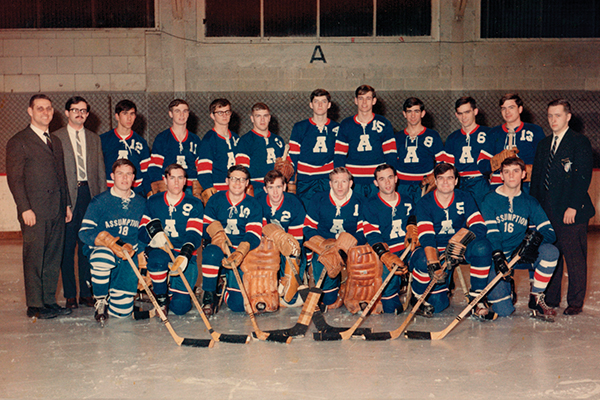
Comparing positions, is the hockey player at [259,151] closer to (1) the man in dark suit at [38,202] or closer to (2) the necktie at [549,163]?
(1) the man in dark suit at [38,202]

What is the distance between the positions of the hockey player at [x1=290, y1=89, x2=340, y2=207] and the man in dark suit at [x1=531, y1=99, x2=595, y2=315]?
1.72 metres

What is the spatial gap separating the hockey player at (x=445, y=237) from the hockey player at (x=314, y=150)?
985 millimetres

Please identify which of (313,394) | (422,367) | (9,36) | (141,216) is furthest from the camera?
(9,36)

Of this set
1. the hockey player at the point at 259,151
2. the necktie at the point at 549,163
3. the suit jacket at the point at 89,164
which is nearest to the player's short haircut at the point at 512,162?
the necktie at the point at 549,163

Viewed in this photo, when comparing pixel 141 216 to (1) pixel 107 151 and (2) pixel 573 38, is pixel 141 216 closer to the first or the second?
(1) pixel 107 151

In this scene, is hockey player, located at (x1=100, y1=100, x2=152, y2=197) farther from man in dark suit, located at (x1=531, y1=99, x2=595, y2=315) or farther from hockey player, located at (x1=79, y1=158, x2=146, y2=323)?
man in dark suit, located at (x1=531, y1=99, x2=595, y2=315)

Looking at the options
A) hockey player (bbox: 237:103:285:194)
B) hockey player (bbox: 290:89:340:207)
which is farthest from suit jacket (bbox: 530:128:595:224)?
hockey player (bbox: 237:103:285:194)

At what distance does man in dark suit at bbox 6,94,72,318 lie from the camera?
12.8ft

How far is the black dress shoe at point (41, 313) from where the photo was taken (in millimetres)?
3906

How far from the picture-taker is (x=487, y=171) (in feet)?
15.2

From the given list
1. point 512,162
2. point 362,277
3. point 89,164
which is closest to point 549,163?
point 512,162

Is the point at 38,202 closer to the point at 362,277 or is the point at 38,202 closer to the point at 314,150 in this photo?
the point at 314,150

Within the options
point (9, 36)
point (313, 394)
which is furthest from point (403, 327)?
point (9, 36)

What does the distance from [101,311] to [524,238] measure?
9.89ft
